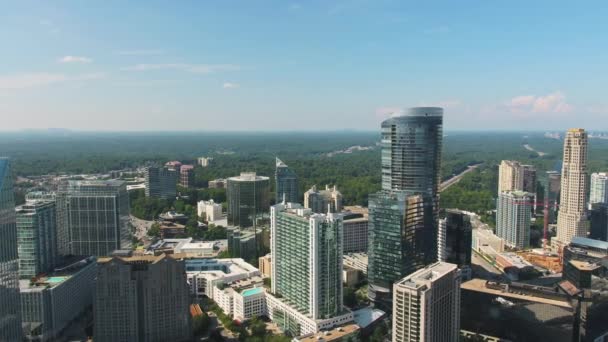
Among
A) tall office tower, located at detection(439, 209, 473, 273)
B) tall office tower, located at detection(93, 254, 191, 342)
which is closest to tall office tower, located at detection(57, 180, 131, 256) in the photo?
tall office tower, located at detection(93, 254, 191, 342)

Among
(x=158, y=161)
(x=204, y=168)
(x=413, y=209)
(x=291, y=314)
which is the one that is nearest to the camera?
(x=291, y=314)

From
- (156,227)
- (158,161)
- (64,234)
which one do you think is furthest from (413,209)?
(158,161)

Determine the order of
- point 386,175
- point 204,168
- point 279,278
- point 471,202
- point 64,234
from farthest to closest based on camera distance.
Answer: point 204,168
point 471,202
point 386,175
point 64,234
point 279,278

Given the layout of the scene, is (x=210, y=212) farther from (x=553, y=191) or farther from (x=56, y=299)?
(x=553, y=191)

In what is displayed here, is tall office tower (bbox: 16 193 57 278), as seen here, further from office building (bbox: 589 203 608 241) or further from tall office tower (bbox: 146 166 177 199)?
office building (bbox: 589 203 608 241)

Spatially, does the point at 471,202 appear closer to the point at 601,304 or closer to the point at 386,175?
the point at 386,175

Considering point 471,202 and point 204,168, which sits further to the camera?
point 204,168

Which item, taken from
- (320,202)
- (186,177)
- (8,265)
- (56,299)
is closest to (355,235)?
(320,202)
